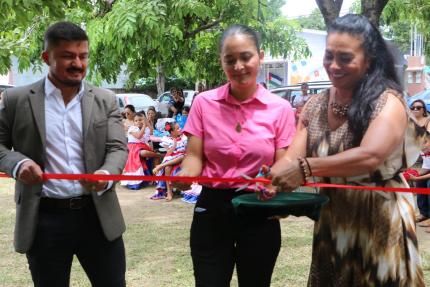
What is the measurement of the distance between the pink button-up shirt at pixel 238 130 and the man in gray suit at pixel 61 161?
0.48 meters

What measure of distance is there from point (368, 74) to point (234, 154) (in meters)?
0.71

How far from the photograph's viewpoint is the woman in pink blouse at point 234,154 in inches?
103

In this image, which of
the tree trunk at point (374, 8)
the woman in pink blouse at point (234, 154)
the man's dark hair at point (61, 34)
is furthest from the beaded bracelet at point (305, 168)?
the tree trunk at point (374, 8)

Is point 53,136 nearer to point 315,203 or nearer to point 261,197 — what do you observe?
point 261,197

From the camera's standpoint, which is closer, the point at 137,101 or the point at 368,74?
the point at 368,74

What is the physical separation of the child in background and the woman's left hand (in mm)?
8296

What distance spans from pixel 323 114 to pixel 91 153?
115 centimetres

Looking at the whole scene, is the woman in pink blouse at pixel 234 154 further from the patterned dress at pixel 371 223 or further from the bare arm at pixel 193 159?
the patterned dress at pixel 371 223

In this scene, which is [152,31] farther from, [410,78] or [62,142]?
[410,78]

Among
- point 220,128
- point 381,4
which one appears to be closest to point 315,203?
point 220,128

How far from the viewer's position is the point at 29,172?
2564 millimetres

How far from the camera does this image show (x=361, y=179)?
2316 millimetres

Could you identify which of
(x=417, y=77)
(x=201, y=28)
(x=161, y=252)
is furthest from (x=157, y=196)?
(x=417, y=77)

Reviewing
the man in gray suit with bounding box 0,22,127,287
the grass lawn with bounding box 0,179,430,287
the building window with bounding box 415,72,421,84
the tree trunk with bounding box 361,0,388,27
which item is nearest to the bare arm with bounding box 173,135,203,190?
the man in gray suit with bounding box 0,22,127,287
